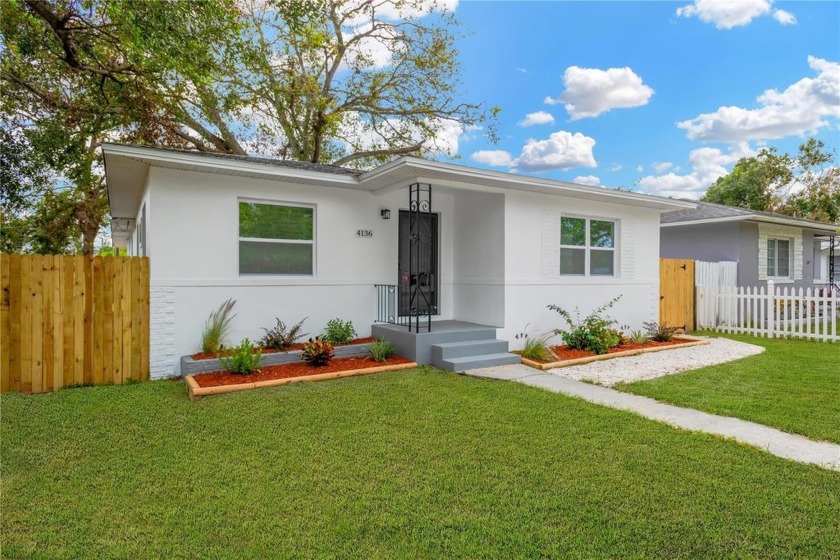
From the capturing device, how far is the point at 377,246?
26.2 feet

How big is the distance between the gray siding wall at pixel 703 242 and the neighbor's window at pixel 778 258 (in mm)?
1727

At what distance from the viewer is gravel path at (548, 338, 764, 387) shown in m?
6.24

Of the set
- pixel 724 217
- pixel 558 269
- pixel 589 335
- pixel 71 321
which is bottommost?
pixel 589 335

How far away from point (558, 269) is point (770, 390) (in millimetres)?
3732

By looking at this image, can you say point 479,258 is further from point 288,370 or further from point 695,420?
point 695,420

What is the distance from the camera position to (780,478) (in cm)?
304

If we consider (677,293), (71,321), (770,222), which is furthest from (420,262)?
(770,222)

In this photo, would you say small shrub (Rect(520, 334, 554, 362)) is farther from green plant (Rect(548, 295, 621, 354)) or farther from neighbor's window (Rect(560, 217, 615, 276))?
neighbor's window (Rect(560, 217, 615, 276))

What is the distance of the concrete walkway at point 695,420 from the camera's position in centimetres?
351

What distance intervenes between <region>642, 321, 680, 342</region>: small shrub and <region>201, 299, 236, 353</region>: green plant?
26.8 ft

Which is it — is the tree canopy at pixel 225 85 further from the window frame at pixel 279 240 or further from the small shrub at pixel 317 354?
the small shrub at pixel 317 354

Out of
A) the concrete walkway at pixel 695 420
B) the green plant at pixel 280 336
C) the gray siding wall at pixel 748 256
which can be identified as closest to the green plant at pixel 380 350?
the green plant at pixel 280 336

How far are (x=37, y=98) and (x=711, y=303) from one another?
16652 millimetres

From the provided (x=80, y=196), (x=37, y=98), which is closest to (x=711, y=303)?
(x=37, y=98)
